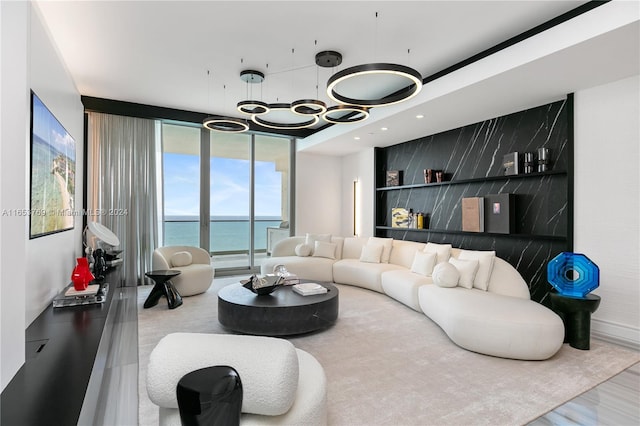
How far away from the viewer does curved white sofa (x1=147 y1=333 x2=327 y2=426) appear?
4.26ft

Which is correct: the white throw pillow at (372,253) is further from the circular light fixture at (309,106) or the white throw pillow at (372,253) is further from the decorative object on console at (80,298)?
the decorative object on console at (80,298)

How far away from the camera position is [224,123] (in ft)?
16.0

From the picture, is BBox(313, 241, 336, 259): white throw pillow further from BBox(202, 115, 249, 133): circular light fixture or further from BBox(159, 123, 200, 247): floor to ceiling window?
BBox(202, 115, 249, 133): circular light fixture

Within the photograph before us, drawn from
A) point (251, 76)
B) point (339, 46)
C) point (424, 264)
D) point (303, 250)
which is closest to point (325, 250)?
point (303, 250)

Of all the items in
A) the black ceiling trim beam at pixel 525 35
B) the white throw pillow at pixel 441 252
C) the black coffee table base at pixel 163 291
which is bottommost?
the black coffee table base at pixel 163 291

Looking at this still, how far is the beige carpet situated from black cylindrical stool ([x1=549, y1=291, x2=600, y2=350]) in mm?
103

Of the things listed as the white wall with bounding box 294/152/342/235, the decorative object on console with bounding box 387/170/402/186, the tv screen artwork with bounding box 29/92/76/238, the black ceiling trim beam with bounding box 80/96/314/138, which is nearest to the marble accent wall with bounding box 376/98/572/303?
the decorative object on console with bounding box 387/170/402/186

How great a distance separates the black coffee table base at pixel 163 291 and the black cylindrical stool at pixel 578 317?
4.41 metres

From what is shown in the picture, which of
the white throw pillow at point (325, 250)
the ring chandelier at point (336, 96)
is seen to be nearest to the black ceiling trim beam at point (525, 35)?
the ring chandelier at point (336, 96)

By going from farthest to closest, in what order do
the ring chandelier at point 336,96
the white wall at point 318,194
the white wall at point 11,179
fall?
1. the white wall at point 318,194
2. the ring chandelier at point 336,96
3. the white wall at point 11,179

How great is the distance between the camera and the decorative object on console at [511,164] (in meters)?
4.43

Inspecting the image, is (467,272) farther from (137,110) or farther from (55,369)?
(137,110)

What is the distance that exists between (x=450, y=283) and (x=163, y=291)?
363cm

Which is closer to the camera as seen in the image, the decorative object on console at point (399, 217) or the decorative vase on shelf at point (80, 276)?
the decorative vase on shelf at point (80, 276)
